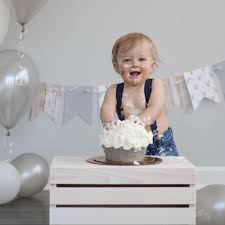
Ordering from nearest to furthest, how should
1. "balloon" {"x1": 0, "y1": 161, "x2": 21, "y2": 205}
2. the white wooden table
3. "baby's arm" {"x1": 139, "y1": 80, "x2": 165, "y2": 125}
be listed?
1. the white wooden table
2. "baby's arm" {"x1": 139, "y1": 80, "x2": 165, "y2": 125}
3. "balloon" {"x1": 0, "y1": 161, "x2": 21, "y2": 205}

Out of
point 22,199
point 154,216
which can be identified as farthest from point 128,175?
point 22,199

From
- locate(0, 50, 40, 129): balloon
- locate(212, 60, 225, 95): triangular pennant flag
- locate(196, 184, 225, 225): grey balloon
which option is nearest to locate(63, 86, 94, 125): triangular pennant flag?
locate(0, 50, 40, 129): balloon

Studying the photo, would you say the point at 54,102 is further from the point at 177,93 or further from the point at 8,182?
the point at 8,182

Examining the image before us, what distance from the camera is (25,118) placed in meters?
3.58

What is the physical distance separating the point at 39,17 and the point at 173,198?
2.12 m

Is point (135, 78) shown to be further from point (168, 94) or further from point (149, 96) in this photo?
point (168, 94)

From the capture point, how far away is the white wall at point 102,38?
3576 millimetres

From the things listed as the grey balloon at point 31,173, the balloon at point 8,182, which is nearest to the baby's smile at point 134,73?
the balloon at point 8,182

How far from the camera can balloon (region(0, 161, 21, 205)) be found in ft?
8.67


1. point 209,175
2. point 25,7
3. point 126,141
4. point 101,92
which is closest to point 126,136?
point 126,141

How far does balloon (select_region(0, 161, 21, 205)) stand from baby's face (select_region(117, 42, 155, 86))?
858 millimetres

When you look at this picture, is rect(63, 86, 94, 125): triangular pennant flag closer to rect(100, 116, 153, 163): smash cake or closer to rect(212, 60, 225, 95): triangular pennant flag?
rect(212, 60, 225, 95): triangular pennant flag

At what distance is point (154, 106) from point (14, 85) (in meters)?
1.06

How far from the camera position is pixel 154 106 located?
2178 millimetres
